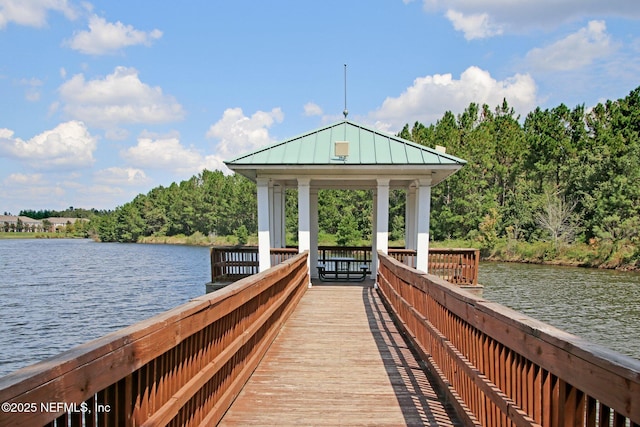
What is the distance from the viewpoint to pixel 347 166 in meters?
10.8

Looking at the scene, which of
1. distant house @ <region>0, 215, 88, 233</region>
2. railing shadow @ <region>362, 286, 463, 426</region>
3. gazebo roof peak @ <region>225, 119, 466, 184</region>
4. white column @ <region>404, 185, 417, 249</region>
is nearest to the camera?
railing shadow @ <region>362, 286, 463, 426</region>

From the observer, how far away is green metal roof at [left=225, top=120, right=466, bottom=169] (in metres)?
10.8

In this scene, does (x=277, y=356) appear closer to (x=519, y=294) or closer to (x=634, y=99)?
(x=519, y=294)

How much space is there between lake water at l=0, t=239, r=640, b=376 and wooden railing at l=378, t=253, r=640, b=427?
31.0 ft

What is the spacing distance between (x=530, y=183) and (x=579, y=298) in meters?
27.5

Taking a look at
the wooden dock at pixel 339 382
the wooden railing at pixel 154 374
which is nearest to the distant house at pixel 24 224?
the wooden dock at pixel 339 382

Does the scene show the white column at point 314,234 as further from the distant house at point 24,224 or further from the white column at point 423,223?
the distant house at point 24,224

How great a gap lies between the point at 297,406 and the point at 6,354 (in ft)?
41.4

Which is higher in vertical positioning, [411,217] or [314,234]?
[411,217]

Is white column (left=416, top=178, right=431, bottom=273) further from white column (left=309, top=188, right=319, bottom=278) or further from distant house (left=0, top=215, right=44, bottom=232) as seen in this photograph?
distant house (left=0, top=215, right=44, bottom=232)

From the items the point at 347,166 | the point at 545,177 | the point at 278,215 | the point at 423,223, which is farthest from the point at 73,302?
the point at 545,177

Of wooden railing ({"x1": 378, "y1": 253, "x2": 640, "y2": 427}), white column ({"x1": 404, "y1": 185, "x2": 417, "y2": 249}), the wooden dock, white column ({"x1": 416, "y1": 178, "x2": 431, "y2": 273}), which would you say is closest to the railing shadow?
the wooden dock

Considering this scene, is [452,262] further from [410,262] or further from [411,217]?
[411,217]

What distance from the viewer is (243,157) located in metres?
11.0
